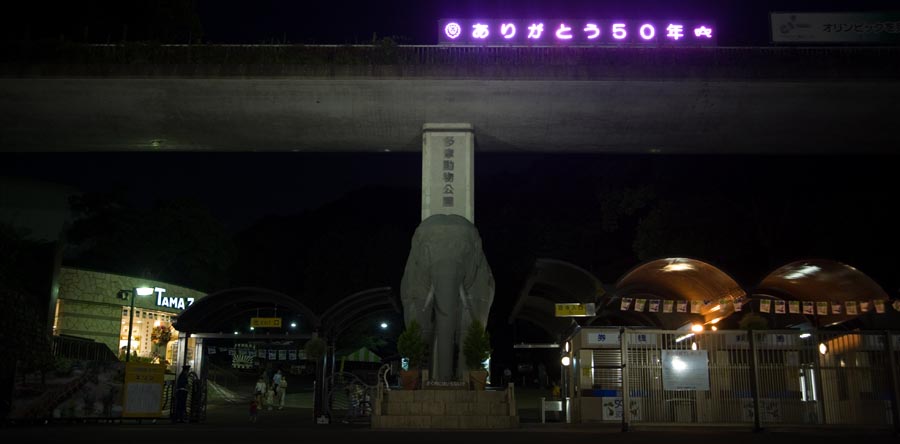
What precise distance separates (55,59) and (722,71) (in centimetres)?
1720

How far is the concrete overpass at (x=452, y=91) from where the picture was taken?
21.2 metres

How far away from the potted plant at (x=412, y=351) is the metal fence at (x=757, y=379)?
380 centimetres

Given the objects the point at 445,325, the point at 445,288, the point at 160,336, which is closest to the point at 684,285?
the point at 445,288

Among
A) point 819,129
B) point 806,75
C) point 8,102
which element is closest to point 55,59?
point 8,102

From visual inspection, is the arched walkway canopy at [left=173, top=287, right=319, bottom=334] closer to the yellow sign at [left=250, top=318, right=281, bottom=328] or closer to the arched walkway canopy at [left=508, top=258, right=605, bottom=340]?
the yellow sign at [left=250, top=318, right=281, bottom=328]

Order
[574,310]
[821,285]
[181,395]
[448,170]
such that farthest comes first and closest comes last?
[448,170] < [574,310] < [821,285] < [181,395]

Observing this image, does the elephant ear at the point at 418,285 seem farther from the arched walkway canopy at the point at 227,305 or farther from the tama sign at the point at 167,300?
the tama sign at the point at 167,300

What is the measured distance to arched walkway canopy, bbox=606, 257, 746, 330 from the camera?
19.1 metres

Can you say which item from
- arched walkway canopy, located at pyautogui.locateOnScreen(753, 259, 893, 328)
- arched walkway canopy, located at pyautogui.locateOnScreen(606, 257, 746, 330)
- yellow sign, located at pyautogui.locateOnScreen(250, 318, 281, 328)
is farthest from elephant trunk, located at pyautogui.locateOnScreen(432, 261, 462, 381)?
yellow sign, located at pyautogui.locateOnScreen(250, 318, 281, 328)

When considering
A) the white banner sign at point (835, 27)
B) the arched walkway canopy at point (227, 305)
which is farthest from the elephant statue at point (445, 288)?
the white banner sign at point (835, 27)

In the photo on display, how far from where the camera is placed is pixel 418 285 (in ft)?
54.0

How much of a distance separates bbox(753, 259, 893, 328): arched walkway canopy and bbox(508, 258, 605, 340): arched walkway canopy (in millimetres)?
3945

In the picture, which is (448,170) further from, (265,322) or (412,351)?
(412,351)

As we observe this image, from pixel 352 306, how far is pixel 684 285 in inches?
341
